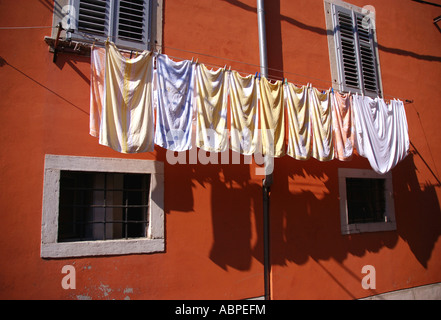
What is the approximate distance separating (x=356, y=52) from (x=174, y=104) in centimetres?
467

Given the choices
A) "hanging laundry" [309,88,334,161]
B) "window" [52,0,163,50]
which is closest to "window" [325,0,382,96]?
"hanging laundry" [309,88,334,161]

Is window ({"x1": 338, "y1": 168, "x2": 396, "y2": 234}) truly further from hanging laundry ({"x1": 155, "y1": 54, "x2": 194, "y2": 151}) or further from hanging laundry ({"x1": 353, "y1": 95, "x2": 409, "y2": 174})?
hanging laundry ({"x1": 155, "y1": 54, "x2": 194, "y2": 151})

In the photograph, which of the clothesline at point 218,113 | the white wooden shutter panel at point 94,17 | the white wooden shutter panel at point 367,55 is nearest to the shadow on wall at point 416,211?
the clothesline at point 218,113

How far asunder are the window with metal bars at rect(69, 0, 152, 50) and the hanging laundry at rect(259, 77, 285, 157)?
1.99 meters

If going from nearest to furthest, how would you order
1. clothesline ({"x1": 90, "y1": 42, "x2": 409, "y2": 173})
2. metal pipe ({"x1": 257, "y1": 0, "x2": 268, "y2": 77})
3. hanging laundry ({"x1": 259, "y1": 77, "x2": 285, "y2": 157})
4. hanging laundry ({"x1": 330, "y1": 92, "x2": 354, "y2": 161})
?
clothesline ({"x1": 90, "y1": 42, "x2": 409, "y2": 173}) < hanging laundry ({"x1": 259, "y1": 77, "x2": 285, "y2": 157}) < hanging laundry ({"x1": 330, "y1": 92, "x2": 354, "y2": 161}) < metal pipe ({"x1": 257, "y1": 0, "x2": 268, "y2": 77})

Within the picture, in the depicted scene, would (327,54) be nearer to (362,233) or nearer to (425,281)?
(362,233)

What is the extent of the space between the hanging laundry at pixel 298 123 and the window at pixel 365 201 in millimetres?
1563

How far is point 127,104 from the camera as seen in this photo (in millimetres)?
3885

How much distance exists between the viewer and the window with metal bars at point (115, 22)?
171 inches

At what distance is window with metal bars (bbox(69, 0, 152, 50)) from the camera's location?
4.33 meters

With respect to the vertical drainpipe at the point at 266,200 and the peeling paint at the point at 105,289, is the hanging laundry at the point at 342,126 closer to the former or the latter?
the vertical drainpipe at the point at 266,200

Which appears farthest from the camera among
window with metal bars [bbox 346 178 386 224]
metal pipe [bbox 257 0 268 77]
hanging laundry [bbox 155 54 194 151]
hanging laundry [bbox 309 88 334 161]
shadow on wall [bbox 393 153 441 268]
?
shadow on wall [bbox 393 153 441 268]

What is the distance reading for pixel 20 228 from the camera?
3.66 meters

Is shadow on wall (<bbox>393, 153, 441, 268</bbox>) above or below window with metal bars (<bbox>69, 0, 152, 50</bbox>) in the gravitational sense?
below
